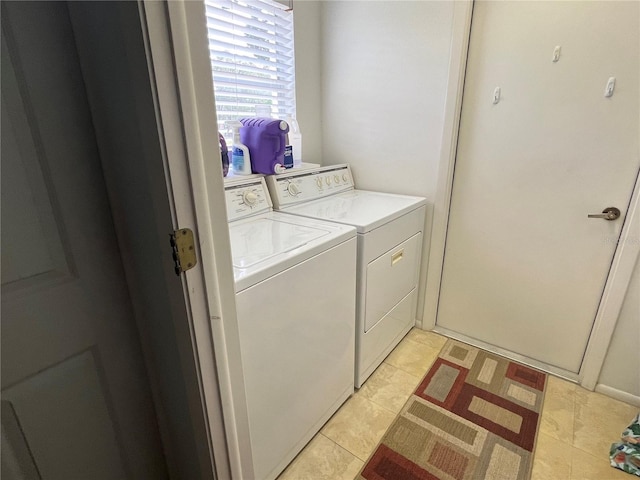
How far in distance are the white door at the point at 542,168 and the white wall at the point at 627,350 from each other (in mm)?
114

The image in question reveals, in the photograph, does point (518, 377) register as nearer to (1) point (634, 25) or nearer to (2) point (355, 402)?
(2) point (355, 402)

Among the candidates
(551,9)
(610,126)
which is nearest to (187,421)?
(610,126)

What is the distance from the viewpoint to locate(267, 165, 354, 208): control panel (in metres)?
1.77

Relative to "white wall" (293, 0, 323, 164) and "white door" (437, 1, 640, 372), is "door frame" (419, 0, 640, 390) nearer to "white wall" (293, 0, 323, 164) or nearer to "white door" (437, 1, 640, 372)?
"white door" (437, 1, 640, 372)

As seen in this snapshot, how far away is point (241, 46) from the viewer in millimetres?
1780

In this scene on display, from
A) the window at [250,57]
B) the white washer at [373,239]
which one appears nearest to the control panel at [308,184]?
the white washer at [373,239]

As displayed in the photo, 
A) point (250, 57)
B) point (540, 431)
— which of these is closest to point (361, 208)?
point (250, 57)

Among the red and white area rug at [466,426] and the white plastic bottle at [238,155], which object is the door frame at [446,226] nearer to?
the red and white area rug at [466,426]

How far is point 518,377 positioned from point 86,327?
2.09 meters

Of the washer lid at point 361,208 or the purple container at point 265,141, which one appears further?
the purple container at point 265,141

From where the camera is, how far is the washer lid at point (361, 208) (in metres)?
1.57

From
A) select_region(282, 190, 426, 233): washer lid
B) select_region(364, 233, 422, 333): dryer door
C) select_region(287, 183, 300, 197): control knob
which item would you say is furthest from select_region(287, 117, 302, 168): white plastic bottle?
select_region(364, 233, 422, 333): dryer door

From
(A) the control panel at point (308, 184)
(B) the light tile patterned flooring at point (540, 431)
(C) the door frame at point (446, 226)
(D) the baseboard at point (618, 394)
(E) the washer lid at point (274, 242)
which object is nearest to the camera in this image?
(E) the washer lid at point (274, 242)

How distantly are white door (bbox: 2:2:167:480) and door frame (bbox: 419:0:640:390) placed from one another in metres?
1.71
